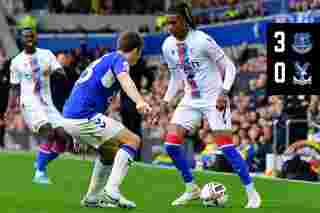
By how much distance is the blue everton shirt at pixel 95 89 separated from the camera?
36.4ft

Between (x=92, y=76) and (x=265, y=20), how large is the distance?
12554mm

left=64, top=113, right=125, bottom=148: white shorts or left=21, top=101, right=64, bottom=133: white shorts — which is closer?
left=64, top=113, right=125, bottom=148: white shorts

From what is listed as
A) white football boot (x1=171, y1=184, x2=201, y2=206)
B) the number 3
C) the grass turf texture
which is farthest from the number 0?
white football boot (x1=171, y1=184, x2=201, y2=206)

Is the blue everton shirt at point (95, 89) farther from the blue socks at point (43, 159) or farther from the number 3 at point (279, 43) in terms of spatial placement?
the number 3 at point (279, 43)

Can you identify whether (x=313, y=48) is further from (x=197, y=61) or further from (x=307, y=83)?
(x=197, y=61)

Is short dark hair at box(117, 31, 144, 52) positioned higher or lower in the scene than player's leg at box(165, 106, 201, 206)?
higher

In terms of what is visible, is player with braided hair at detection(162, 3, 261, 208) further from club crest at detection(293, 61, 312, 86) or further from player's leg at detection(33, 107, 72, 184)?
club crest at detection(293, 61, 312, 86)

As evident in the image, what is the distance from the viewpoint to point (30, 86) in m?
16.2

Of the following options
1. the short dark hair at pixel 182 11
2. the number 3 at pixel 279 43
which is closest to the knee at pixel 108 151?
the short dark hair at pixel 182 11

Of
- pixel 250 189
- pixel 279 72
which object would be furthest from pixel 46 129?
pixel 250 189

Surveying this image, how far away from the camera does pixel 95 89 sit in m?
11.2

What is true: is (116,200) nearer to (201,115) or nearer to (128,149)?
(128,149)

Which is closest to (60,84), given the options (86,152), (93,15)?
(86,152)

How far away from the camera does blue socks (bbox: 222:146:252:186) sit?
38.7 feet
